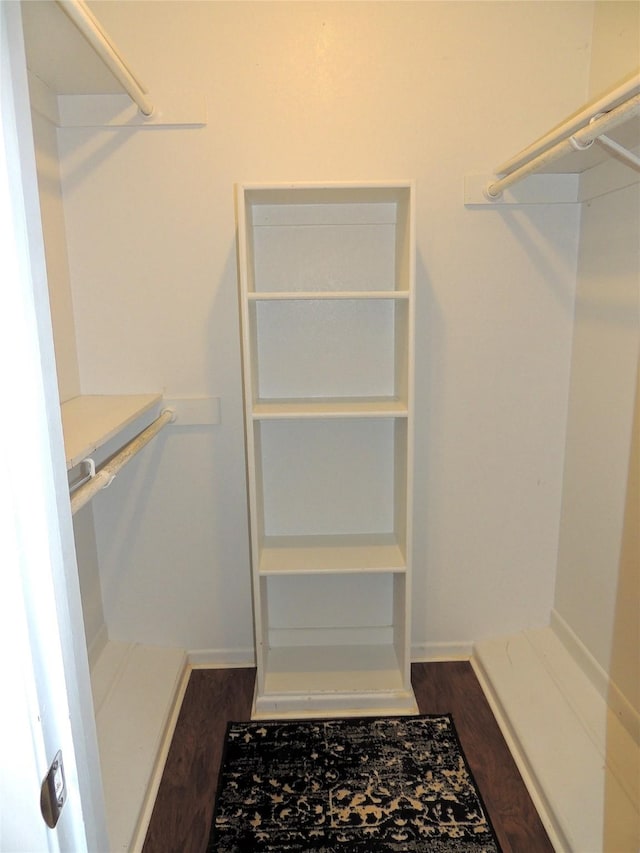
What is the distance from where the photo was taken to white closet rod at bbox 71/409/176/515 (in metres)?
1.23

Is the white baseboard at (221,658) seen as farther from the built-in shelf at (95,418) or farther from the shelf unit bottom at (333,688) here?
the built-in shelf at (95,418)

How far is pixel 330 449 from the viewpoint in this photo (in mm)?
2240

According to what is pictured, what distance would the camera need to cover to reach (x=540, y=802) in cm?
167

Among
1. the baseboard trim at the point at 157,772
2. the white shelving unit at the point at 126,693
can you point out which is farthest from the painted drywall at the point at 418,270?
the baseboard trim at the point at 157,772

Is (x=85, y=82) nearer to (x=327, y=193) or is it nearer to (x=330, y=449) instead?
(x=327, y=193)

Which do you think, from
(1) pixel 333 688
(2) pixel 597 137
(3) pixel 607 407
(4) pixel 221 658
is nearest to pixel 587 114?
(2) pixel 597 137

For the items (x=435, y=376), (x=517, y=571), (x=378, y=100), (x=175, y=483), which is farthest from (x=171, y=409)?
(x=517, y=571)

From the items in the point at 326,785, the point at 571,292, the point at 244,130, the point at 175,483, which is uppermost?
the point at 244,130

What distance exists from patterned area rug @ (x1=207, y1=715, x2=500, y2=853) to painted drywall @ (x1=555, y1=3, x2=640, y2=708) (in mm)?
643

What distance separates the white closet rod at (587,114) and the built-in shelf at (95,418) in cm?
135

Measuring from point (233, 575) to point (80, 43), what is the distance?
1.84m

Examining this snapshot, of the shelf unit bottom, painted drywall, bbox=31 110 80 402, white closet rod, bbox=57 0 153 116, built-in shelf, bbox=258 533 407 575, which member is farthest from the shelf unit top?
the shelf unit bottom

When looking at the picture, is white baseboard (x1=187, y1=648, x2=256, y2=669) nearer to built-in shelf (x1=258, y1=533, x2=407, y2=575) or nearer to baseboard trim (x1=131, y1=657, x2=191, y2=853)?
baseboard trim (x1=131, y1=657, x2=191, y2=853)

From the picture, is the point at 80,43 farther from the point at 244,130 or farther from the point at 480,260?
the point at 480,260
